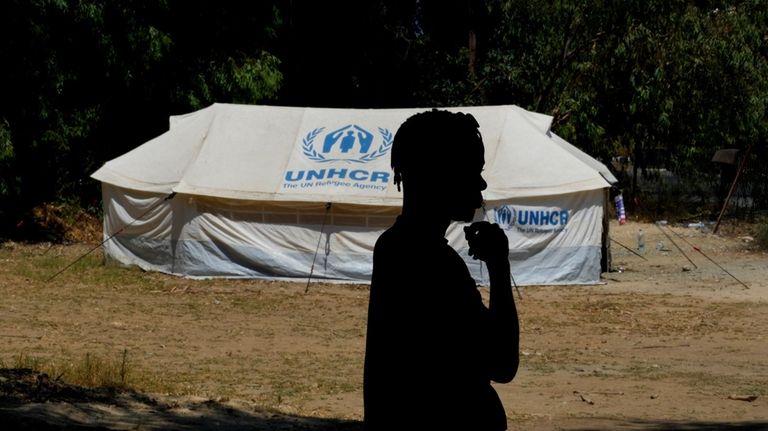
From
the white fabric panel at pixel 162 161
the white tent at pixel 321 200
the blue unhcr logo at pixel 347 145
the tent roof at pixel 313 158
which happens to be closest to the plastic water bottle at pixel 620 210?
the tent roof at pixel 313 158

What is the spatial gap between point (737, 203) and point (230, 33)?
12185 mm

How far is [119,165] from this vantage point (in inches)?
759

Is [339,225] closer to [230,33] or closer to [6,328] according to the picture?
[6,328]

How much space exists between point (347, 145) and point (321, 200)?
120 centimetres

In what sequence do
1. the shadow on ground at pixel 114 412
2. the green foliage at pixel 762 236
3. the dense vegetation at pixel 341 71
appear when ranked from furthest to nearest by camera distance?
the green foliage at pixel 762 236, the dense vegetation at pixel 341 71, the shadow on ground at pixel 114 412

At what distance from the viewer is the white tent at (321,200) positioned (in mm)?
17750

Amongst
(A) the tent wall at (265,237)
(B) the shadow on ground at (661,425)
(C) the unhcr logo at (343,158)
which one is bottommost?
(A) the tent wall at (265,237)

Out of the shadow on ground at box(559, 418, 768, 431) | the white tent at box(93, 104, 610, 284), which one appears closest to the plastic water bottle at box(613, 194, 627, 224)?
the white tent at box(93, 104, 610, 284)

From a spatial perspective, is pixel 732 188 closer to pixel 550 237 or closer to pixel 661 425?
pixel 550 237

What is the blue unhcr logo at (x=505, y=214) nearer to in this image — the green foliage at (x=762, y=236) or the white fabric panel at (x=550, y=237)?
the white fabric panel at (x=550, y=237)

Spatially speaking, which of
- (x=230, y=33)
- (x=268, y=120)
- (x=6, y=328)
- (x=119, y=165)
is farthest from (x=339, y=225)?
(x=230, y=33)

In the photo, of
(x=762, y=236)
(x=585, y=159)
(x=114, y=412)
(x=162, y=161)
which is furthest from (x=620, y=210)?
(x=114, y=412)

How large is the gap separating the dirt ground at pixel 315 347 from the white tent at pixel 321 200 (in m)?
0.42

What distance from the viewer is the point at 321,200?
17.6 metres
